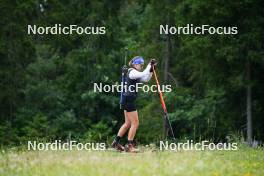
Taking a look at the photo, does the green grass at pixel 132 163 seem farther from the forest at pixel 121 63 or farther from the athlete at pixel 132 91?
the forest at pixel 121 63

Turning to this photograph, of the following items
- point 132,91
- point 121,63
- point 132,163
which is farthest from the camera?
point 121,63

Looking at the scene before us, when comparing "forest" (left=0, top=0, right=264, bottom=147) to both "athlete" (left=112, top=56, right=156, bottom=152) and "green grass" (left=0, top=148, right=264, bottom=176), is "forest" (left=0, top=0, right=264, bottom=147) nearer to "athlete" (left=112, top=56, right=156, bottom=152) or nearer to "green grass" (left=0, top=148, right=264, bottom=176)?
"athlete" (left=112, top=56, right=156, bottom=152)

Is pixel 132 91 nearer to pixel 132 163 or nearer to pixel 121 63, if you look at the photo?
pixel 132 163

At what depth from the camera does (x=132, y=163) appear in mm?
11906

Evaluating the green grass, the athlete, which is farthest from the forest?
the green grass

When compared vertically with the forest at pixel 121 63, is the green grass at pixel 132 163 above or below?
below

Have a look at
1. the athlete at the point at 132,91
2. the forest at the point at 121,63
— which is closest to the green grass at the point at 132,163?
the athlete at the point at 132,91

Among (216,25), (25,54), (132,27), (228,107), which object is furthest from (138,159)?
(132,27)

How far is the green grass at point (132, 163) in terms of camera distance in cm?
1095

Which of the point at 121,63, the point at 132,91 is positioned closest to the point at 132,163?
the point at 132,91

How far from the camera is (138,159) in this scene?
12.6 metres

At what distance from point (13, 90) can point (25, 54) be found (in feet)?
6.34

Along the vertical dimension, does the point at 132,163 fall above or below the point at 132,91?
below

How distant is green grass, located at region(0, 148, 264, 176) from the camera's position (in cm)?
1095
